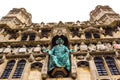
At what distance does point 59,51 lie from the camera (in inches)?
655

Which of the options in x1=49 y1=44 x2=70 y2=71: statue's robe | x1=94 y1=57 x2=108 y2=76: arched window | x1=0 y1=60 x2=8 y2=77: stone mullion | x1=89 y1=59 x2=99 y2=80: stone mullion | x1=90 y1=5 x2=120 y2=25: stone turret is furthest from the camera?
x1=90 y1=5 x2=120 y2=25: stone turret

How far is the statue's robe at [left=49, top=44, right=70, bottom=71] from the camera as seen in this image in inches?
597

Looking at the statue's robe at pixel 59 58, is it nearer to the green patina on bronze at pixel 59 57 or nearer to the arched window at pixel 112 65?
the green patina on bronze at pixel 59 57

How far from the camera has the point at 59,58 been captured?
15.8m

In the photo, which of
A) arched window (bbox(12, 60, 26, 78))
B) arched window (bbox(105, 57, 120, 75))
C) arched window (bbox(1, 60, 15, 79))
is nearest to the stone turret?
arched window (bbox(105, 57, 120, 75))

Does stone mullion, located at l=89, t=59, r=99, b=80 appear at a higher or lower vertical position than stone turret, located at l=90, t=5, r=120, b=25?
lower

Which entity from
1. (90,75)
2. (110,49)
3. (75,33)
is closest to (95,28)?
(75,33)

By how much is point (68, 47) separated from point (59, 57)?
2.95 meters

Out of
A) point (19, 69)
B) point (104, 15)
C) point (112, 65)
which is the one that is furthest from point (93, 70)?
point (104, 15)

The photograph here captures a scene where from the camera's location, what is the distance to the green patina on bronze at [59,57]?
15.2 metres

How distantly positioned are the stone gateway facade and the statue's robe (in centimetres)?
31

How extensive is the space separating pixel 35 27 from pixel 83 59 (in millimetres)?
8121

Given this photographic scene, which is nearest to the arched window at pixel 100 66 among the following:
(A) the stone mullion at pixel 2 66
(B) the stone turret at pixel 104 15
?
(A) the stone mullion at pixel 2 66

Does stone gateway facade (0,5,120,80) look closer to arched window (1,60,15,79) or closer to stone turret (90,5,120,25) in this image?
arched window (1,60,15,79)
